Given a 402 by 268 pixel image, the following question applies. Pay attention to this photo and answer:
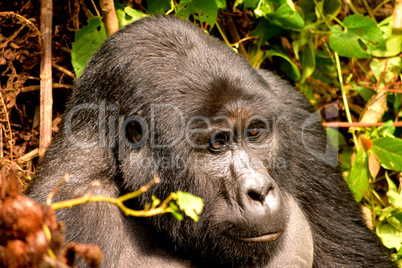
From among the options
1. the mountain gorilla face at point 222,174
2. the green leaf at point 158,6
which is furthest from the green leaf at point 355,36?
the mountain gorilla face at point 222,174

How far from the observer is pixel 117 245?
2.74 m

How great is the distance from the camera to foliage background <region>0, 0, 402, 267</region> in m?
3.91

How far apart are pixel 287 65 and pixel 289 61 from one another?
138mm

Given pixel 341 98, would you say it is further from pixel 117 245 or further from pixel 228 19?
pixel 117 245

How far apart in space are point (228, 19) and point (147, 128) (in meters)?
2.29

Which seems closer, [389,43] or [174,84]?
[174,84]

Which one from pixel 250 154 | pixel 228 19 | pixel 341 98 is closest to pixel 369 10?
pixel 341 98

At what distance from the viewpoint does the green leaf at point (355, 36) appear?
13.8ft

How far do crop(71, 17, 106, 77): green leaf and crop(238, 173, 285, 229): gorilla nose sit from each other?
191cm

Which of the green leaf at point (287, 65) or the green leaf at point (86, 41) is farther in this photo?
the green leaf at point (287, 65)

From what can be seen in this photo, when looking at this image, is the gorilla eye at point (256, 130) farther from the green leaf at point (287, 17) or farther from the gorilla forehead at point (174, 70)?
the green leaf at point (287, 17)

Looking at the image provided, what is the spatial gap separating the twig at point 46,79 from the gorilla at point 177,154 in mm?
721

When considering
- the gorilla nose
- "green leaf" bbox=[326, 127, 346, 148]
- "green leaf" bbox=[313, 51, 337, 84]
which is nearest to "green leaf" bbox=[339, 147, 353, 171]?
"green leaf" bbox=[326, 127, 346, 148]

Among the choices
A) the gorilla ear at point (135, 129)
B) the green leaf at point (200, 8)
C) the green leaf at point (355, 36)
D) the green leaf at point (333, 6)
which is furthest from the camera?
the green leaf at point (333, 6)
